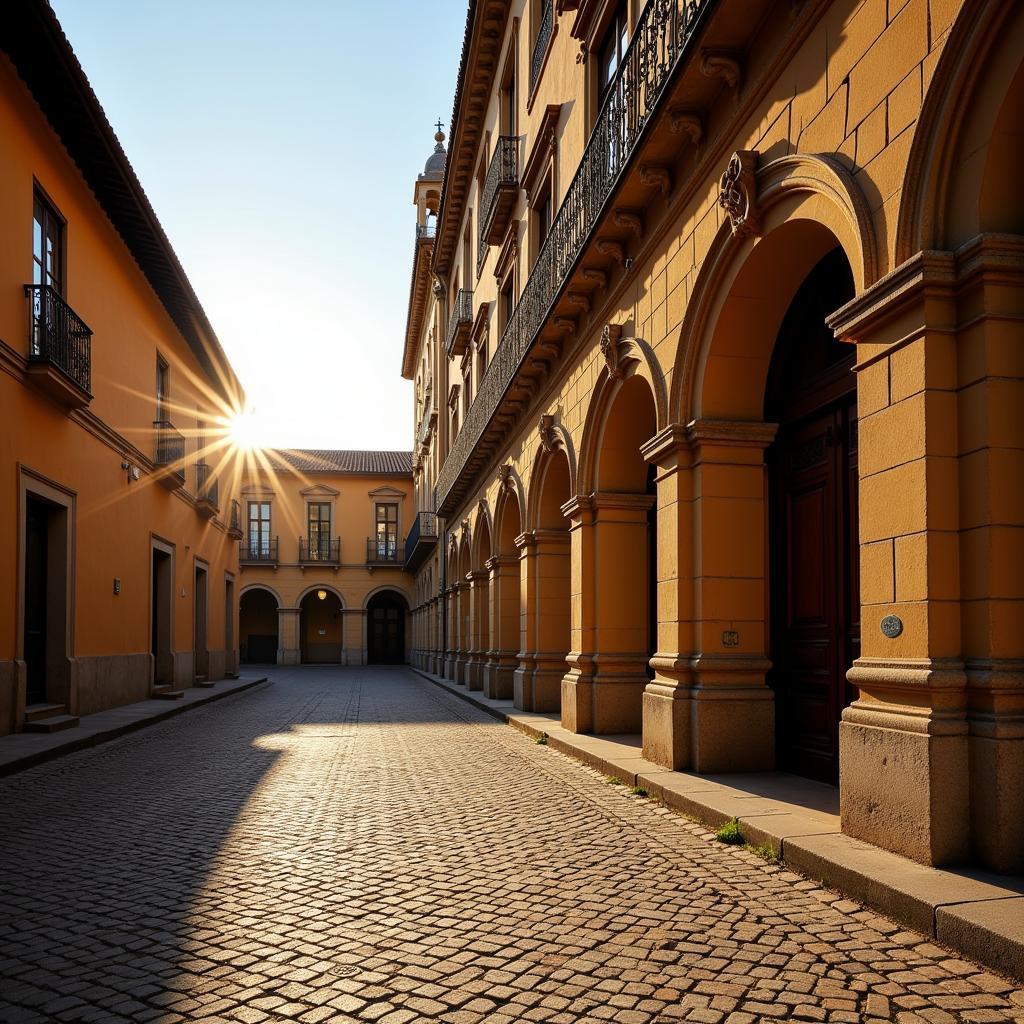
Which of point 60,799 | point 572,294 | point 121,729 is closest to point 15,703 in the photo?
point 121,729

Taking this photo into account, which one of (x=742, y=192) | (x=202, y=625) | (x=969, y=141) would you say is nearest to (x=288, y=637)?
(x=202, y=625)

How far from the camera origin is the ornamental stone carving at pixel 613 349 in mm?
10891

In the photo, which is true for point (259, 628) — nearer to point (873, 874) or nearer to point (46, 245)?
point (46, 245)

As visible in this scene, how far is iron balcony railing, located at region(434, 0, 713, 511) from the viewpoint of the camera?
8.63 meters

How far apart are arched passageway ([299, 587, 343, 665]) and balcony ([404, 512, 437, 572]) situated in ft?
30.7

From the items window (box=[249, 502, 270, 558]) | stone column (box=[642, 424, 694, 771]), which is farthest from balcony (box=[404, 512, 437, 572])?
stone column (box=[642, 424, 694, 771])

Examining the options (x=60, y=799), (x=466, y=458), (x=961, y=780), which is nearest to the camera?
(x=961, y=780)

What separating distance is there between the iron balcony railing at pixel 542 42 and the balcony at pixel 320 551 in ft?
130

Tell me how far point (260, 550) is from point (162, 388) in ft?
111

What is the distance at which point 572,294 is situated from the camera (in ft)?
40.6

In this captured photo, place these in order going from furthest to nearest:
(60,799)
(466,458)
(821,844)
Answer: (466,458) → (60,799) → (821,844)

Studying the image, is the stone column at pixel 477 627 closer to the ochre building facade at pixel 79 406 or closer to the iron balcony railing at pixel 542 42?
the ochre building facade at pixel 79 406

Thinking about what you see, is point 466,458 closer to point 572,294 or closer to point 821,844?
point 572,294

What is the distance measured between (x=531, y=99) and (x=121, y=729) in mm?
11534
